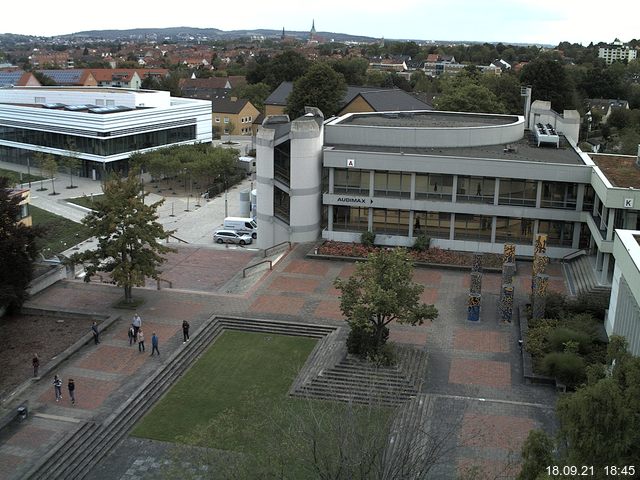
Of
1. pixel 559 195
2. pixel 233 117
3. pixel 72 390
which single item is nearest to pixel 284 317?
pixel 72 390

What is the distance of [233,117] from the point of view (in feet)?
342

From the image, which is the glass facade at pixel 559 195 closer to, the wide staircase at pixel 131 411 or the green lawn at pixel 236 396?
the wide staircase at pixel 131 411

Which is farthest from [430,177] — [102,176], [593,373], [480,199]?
[102,176]

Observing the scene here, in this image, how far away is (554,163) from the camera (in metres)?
41.3

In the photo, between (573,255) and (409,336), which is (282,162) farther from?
(573,255)

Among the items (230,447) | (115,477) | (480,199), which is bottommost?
(115,477)

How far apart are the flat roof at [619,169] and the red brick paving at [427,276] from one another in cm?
1021

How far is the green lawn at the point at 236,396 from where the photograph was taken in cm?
2220

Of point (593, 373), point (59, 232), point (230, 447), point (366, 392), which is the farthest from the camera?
point (59, 232)

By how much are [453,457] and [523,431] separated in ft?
10.1

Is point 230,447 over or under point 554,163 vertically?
under

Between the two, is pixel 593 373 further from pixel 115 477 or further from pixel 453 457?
pixel 115 477

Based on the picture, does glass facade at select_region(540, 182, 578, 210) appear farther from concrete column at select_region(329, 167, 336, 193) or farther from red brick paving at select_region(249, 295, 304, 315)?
red brick paving at select_region(249, 295, 304, 315)

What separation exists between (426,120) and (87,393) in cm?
3569
